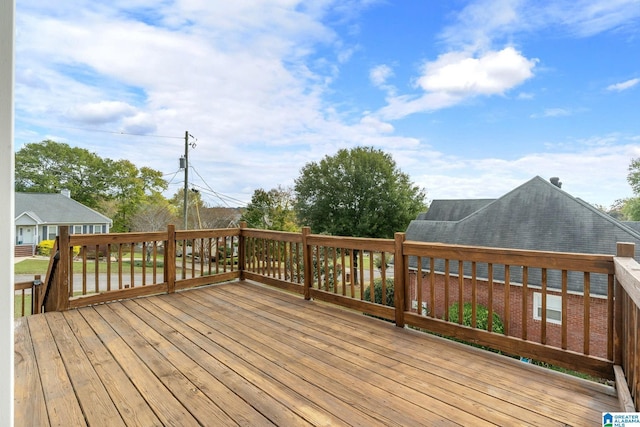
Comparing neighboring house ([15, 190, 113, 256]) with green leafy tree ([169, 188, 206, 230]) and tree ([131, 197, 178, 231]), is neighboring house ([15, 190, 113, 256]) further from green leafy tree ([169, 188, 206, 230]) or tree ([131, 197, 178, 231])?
green leafy tree ([169, 188, 206, 230])

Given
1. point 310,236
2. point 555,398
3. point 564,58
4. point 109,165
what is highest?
point 564,58

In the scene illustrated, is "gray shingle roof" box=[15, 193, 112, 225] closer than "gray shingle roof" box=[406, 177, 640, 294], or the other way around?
"gray shingle roof" box=[406, 177, 640, 294]

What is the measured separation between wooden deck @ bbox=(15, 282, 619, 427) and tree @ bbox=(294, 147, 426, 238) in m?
18.4

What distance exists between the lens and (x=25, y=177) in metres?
14.1

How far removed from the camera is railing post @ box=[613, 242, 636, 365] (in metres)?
1.93

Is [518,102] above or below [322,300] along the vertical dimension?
above

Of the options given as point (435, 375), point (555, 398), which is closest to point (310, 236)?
point (435, 375)

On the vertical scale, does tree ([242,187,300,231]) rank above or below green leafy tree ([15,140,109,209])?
below

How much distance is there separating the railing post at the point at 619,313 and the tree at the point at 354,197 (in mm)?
18963

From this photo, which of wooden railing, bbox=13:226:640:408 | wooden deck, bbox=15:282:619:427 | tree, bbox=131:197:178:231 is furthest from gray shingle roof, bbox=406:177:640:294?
tree, bbox=131:197:178:231

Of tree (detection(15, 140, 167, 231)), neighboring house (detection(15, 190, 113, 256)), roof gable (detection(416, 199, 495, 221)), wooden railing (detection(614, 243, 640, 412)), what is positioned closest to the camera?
wooden railing (detection(614, 243, 640, 412))

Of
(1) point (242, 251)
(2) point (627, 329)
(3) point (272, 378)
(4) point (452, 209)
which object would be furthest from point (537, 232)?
(3) point (272, 378)

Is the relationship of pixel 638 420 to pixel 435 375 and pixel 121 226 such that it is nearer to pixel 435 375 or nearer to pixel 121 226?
pixel 435 375

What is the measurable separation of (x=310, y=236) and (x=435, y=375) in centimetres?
212
